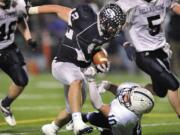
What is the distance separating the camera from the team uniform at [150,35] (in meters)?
8.45

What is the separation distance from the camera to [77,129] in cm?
694

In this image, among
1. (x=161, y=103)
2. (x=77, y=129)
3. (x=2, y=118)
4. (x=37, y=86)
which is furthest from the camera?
(x=37, y=86)

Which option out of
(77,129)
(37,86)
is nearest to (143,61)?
(77,129)

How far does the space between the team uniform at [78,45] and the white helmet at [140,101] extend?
2.19 feet

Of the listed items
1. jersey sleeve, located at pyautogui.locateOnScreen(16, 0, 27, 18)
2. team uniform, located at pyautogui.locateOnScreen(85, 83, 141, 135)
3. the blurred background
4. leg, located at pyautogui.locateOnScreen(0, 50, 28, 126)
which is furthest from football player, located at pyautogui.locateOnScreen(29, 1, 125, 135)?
the blurred background

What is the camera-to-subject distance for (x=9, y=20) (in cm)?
879

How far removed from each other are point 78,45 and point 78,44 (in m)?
0.01

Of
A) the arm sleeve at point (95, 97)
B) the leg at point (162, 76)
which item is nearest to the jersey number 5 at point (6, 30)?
the leg at point (162, 76)

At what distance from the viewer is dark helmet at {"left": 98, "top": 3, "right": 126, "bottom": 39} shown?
721cm

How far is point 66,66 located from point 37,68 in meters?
11.5

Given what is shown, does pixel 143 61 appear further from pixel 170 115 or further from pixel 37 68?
pixel 37 68

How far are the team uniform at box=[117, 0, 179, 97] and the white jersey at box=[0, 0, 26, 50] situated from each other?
1216 mm

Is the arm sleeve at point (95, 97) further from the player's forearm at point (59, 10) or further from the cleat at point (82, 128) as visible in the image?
the player's forearm at point (59, 10)

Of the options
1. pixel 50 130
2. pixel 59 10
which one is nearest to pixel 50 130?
pixel 50 130
